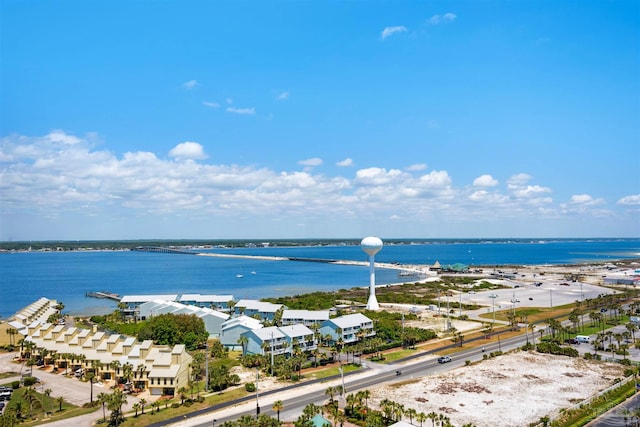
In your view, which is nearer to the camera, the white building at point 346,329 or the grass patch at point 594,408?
the grass patch at point 594,408

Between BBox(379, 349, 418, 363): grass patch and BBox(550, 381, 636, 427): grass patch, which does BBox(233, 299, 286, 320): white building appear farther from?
BBox(550, 381, 636, 427): grass patch

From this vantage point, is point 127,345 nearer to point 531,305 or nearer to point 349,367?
point 349,367

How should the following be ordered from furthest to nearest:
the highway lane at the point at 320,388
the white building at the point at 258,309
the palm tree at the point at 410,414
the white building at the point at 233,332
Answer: the white building at the point at 258,309
the white building at the point at 233,332
the highway lane at the point at 320,388
the palm tree at the point at 410,414

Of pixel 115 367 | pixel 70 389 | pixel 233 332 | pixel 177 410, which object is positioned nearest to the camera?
pixel 177 410

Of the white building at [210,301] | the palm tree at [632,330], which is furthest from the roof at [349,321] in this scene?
the palm tree at [632,330]

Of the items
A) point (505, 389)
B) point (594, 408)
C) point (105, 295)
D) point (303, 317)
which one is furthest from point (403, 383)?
point (105, 295)

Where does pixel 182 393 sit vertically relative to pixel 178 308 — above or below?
below

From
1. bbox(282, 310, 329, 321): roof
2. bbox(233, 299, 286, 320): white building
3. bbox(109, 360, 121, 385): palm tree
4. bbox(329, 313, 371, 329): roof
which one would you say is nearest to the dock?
bbox(233, 299, 286, 320): white building

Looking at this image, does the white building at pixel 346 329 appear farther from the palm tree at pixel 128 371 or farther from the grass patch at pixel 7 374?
the grass patch at pixel 7 374

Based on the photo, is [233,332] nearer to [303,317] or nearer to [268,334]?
[268,334]
